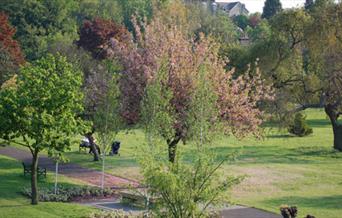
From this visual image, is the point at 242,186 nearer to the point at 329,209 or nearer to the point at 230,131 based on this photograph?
the point at 230,131

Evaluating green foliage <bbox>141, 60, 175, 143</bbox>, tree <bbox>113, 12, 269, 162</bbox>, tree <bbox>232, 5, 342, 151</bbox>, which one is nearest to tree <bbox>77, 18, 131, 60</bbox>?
tree <bbox>232, 5, 342, 151</bbox>

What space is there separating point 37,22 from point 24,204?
5888 cm

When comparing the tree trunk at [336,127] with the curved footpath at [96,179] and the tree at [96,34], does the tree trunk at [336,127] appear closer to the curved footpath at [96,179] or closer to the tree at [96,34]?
the curved footpath at [96,179]

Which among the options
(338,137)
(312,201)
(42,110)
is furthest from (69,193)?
(338,137)

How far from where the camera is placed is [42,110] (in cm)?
2486

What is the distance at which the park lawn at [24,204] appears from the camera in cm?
2381

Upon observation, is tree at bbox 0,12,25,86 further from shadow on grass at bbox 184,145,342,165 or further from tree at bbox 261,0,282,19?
tree at bbox 261,0,282,19

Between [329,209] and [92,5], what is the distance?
274ft

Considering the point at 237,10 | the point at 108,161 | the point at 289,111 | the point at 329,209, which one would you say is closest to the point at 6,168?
the point at 108,161

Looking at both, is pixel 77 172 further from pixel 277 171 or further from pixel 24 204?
pixel 277 171

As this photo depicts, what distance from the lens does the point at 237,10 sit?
637ft

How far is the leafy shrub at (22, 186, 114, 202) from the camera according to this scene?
90.9 ft

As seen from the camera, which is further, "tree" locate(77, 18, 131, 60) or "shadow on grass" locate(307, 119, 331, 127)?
"tree" locate(77, 18, 131, 60)

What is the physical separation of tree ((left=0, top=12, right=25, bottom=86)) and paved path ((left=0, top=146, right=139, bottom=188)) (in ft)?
27.1
